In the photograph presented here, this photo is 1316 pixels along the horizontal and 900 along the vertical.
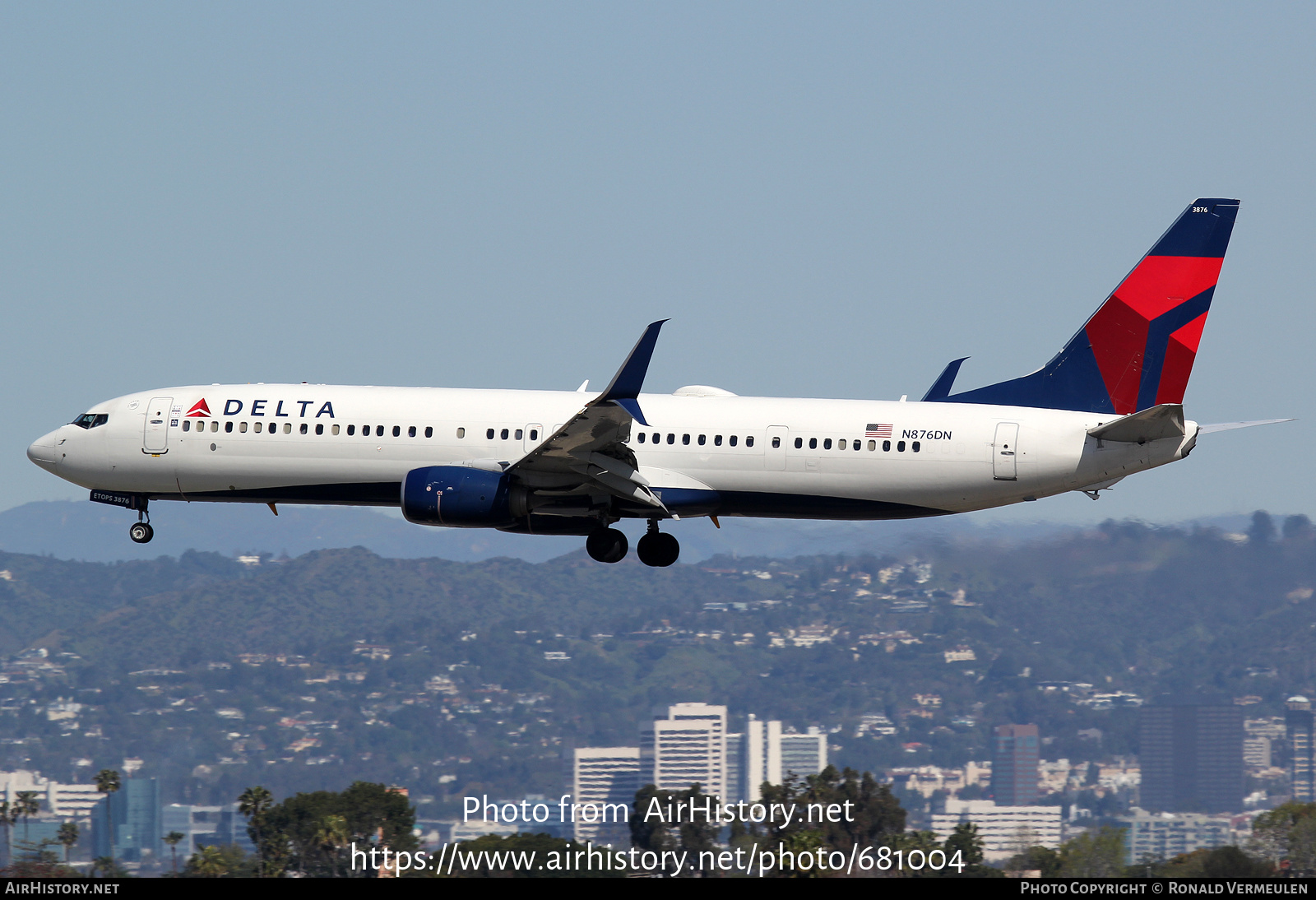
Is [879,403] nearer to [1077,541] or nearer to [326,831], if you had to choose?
[326,831]

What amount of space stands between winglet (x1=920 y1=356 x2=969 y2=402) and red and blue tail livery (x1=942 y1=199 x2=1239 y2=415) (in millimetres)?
2755

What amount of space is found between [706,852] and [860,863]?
8598mm

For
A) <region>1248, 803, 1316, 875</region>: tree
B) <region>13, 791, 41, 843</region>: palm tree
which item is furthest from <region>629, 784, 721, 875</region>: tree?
<region>13, 791, 41, 843</region>: palm tree

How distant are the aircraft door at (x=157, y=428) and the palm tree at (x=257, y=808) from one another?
126ft

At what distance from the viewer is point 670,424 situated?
143 feet

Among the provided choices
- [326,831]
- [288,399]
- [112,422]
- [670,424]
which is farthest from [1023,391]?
[326,831]

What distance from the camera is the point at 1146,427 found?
4122 centimetres

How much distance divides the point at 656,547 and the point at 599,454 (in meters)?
5.74

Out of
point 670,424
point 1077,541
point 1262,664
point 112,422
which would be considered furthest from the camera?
point 1262,664

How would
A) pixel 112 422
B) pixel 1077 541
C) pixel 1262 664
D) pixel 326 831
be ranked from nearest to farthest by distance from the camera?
pixel 112 422
pixel 326 831
pixel 1077 541
pixel 1262 664

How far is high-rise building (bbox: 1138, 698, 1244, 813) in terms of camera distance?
172625 mm

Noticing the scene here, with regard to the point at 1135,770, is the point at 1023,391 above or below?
above

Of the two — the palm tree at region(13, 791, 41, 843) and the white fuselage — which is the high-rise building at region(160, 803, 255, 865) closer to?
the palm tree at region(13, 791, 41, 843)

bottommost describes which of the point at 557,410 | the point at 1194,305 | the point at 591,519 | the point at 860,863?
the point at 860,863
